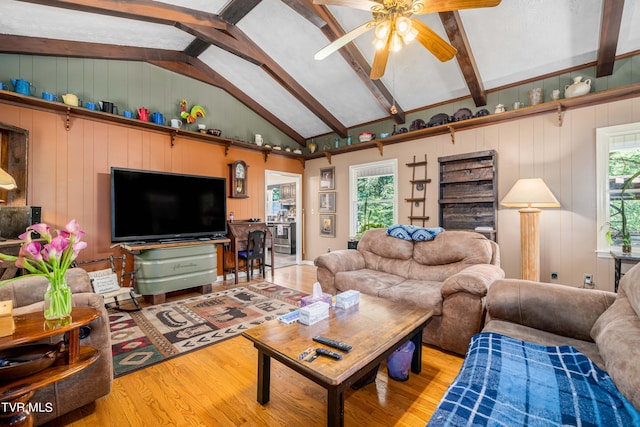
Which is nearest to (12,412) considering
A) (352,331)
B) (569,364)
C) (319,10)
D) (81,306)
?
(81,306)

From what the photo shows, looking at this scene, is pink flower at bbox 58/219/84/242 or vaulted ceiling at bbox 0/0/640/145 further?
vaulted ceiling at bbox 0/0/640/145

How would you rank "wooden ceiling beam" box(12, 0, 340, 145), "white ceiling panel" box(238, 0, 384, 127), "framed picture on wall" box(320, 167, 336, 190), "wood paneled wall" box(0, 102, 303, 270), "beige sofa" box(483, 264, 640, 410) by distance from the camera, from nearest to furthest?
"beige sofa" box(483, 264, 640, 410) → "wooden ceiling beam" box(12, 0, 340, 145) → "wood paneled wall" box(0, 102, 303, 270) → "white ceiling panel" box(238, 0, 384, 127) → "framed picture on wall" box(320, 167, 336, 190)

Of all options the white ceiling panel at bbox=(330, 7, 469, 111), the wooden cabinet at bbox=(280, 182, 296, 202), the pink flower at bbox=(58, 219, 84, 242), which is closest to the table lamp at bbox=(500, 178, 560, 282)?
the white ceiling panel at bbox=(330, 7, 469, 111)

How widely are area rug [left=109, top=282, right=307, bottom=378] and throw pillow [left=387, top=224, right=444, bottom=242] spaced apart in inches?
59.7

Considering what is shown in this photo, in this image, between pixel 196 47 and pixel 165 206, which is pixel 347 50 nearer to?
pixel 196 47

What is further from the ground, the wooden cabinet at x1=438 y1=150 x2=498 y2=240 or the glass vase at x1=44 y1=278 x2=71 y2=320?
the wooden cabinet at x1=438 y1=150 x2=498 y2=240

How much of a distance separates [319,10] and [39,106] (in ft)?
11.3

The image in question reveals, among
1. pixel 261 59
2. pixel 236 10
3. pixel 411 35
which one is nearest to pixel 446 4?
pixel 411 35

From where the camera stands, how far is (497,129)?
12.7 ft

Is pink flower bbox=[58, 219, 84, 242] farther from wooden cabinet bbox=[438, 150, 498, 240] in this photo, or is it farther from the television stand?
wooden cabinet bbox=[438, 150, 498, 240]

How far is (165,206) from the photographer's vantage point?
12.9 feet

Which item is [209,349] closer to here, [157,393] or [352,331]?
[157,393]

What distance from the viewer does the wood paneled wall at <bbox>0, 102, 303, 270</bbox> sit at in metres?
3.25

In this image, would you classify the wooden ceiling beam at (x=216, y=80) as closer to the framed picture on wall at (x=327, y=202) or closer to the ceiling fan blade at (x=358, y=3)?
the framed picture on wall at (x=327, y=202)
